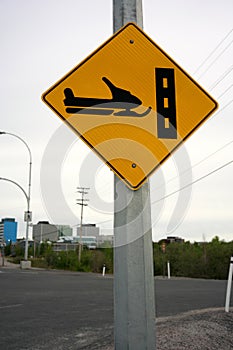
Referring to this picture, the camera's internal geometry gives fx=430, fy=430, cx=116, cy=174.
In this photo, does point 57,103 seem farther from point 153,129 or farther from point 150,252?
point 150,252

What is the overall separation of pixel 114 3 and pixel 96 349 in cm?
415

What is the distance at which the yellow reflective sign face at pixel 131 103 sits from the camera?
8.41ft

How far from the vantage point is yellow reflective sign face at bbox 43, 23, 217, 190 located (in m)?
2.56

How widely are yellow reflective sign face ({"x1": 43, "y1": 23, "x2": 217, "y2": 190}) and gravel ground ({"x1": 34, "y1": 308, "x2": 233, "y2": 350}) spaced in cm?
334

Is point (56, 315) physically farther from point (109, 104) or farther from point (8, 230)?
point (8, 230)

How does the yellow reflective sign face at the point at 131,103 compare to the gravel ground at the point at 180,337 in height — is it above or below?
above

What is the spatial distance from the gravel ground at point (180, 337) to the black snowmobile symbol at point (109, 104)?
352 centimetres

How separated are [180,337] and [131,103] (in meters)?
4.06

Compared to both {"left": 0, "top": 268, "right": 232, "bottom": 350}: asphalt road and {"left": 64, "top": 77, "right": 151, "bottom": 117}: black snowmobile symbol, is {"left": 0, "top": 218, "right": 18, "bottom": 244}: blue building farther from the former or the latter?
{"left": 64, "top": 77, "right": 151, "bottom": 117}: black snowmobile symbol

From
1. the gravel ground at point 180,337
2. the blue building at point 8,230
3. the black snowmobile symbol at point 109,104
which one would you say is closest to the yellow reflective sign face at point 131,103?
the black snowmobile symbol at point 109,104

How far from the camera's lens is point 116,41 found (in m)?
2.74

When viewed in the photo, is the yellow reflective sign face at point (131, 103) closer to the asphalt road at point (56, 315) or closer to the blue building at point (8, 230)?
the asphalt road at point (56, 315)

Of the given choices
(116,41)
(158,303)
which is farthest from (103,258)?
(116,41)

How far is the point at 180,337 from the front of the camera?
5.66m
